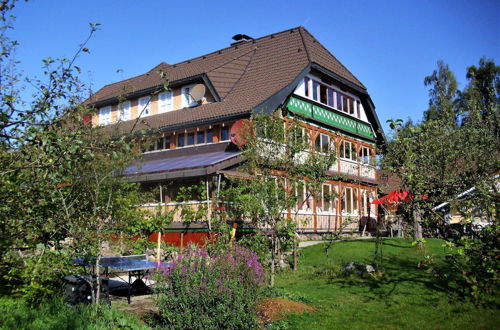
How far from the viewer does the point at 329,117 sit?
2547cm

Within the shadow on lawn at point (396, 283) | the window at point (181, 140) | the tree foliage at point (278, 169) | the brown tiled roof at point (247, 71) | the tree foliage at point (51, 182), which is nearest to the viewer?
the tree foliage at point (51, 182)

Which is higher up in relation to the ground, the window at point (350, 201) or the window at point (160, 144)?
the window at point (160, 144)

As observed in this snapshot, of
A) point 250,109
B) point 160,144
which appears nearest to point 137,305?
point 250,109

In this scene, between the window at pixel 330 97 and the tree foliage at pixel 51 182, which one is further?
the window at pixel 330 97

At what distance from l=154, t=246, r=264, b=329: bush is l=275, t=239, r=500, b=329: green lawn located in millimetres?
1155

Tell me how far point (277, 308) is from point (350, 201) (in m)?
18.6

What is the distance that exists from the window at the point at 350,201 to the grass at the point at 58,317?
63.5ft

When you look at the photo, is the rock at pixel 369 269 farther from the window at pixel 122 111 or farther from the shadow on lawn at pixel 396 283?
the window at pixel 122 111

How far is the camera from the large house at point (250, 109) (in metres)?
20.5

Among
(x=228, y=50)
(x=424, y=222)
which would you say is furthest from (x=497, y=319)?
(x=228, y=50)

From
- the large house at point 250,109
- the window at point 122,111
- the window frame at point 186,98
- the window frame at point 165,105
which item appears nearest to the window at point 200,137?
the large house at point 250,109

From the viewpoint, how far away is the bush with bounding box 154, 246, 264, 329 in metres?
7.42

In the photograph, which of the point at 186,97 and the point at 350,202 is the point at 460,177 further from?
the point at 186,97

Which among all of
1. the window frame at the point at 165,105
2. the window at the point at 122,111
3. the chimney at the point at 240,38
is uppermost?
the chimney at the point at 240,38
